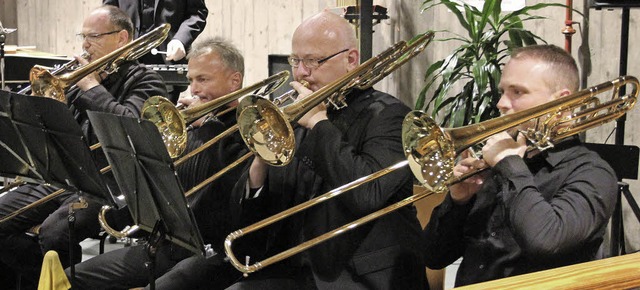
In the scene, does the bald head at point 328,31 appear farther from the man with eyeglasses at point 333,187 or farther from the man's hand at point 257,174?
the man's hand at point 257,174

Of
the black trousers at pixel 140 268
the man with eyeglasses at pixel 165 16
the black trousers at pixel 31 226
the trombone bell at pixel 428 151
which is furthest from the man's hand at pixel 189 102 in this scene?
the man with eyeglasses at pixel 165 16

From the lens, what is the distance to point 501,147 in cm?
240

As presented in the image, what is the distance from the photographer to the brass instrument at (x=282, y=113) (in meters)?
2.77

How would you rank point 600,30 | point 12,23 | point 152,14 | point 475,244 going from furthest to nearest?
point 12,23, point 152,14, point 600,30, point 475,244

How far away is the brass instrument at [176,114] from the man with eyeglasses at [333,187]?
13.1 inches

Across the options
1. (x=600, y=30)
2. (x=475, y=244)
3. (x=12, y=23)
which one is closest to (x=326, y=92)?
(x=475, y=244)

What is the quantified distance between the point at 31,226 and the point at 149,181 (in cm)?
186

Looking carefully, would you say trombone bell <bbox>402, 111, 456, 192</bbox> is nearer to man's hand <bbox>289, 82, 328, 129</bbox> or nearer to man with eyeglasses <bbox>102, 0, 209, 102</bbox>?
man's hand <bbox>289, 82, 328, 129</bbox>

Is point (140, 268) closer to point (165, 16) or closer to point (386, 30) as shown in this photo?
point (165, 16)

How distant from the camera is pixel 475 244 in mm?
2613

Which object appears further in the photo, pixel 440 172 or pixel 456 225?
pixel 456 225

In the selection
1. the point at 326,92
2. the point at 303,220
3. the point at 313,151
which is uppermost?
the point at 326,92

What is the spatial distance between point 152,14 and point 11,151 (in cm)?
247

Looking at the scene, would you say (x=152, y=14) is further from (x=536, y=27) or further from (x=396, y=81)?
(x=536, y=27)
